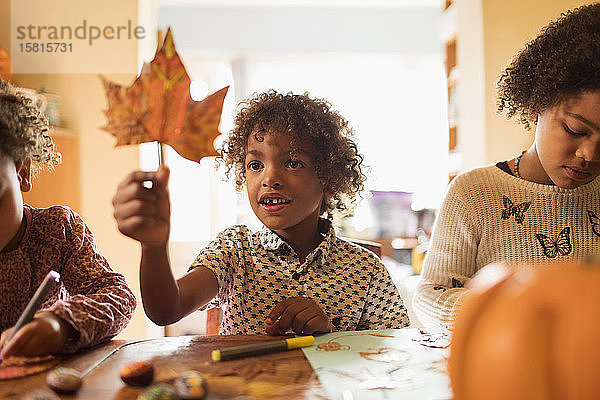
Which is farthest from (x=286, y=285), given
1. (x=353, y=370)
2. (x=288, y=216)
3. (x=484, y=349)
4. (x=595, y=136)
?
(x=484, y=349)

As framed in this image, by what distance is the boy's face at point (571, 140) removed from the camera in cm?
92

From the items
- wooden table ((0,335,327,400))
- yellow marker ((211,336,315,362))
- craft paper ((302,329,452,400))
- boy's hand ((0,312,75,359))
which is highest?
boy's hand ((0,312,75,359))

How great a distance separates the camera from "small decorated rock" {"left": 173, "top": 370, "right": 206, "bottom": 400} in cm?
50

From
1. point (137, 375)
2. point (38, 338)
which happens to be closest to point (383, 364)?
point (137, 375)

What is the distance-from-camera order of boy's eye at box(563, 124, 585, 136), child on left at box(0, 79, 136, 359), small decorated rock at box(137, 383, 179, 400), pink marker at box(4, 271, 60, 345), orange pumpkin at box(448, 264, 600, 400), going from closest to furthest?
1. orange pumpkin at box(448, 264, 600, 400)
2. small decorated rock at box(137, 383, 179, 400)
3. pink marker at box(4, 271, 60, 345)
4. child on left at box(0, 79, 136, 359)
5. boy's eye at box(563, 124, 585, 136)

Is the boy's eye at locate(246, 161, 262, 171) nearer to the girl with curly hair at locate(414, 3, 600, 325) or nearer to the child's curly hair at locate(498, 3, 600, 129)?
the girl with curly hair at locate(414, 3, 600, 325)

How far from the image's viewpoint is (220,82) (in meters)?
4.94

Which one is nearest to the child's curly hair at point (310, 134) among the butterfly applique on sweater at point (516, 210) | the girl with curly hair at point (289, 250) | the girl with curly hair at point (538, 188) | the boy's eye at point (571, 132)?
the girl with curly hair at point (289, 250)

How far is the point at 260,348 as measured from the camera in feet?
2.21

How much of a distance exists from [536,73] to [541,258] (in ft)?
1.15

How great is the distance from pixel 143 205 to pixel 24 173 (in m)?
0.29

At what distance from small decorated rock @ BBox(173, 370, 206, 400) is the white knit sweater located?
0.60 meters

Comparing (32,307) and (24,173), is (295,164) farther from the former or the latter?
(32,307)

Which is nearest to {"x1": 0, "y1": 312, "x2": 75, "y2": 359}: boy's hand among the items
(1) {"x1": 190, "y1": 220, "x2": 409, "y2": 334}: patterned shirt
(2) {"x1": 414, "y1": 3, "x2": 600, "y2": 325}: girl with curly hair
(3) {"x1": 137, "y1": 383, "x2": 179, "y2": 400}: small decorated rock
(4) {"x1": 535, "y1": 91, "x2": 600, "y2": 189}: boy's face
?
(3) {"x1": 137, "y1": 383, "x2": 179, "y2": 400}: small decorated rock
